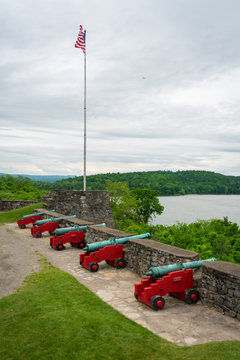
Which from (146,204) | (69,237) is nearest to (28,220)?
(69,237)

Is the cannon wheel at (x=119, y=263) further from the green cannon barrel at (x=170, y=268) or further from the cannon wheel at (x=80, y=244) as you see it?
the cannon wheel at (x=80, y=244)

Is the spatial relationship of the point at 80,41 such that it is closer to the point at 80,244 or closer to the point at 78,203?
the point at 78,203

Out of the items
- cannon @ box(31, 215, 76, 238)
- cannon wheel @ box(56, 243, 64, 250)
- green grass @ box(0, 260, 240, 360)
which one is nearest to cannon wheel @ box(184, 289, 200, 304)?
green grass @ box(0, 260, 240, 360)

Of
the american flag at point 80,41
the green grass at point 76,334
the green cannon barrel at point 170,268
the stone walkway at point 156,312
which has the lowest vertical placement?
the stone walkway at point 156,312

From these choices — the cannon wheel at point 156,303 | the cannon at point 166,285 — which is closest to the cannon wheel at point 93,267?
the cannon at point 166,285

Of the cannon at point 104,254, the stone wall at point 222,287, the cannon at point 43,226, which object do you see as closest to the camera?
the stone wall at point 222,287

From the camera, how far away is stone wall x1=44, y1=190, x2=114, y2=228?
14062mm

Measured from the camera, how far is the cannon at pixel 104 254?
6758 millimetres

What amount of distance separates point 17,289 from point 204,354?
339 centimetres

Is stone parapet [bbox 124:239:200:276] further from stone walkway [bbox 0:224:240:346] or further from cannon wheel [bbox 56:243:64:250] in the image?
→ cannon wheel [bbox 56:243:64:250]

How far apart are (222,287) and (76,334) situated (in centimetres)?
224

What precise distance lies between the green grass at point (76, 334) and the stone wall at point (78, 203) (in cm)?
906

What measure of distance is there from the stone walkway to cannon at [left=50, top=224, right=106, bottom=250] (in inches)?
44.1

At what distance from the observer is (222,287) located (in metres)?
4.58
